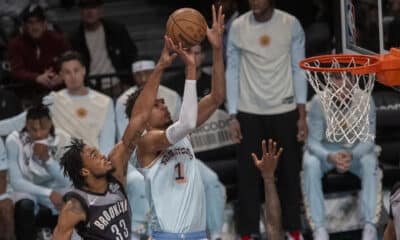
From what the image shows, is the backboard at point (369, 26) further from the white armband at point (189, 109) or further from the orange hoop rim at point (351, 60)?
the white armband at point (189, 109)

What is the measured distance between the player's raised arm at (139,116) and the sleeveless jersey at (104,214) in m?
0.16

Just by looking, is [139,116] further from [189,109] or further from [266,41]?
[266,41]

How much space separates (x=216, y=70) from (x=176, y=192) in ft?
2.86

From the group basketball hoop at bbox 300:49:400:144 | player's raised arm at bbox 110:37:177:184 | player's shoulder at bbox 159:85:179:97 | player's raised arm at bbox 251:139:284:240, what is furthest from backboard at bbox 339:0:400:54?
player's raised arm at bbox 110:37:177:184

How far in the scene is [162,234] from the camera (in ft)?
24.1

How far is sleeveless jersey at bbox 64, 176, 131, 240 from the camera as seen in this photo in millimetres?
7043

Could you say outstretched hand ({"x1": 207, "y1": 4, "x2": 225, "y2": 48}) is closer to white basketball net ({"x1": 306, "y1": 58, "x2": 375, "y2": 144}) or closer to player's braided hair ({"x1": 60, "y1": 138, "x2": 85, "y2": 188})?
white basketball net ({"x1": 306, "y1": 58, "x2": 375, "y2": 144})

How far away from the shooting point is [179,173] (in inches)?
289

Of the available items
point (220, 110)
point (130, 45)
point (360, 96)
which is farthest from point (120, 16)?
point (360, 96)

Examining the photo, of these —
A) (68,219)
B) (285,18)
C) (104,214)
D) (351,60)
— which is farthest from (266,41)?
(68,219)

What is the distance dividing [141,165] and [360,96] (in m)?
1.79

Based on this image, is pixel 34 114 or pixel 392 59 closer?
pixel 392 59

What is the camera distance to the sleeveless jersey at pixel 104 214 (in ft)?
23.1

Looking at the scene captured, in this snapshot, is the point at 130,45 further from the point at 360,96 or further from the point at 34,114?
the point at 360,96
